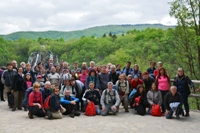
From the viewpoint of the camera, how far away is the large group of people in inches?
327

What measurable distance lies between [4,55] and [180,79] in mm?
66916

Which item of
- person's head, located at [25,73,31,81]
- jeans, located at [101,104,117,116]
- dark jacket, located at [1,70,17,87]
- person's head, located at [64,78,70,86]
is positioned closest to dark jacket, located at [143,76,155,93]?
jeans, located at [101,104,117,116]

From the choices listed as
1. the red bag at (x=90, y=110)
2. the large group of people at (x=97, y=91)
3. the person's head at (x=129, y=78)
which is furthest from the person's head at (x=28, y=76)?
the person's head at (x=129, y=78)

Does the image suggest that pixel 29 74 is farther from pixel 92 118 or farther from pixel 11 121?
pixel 92 118

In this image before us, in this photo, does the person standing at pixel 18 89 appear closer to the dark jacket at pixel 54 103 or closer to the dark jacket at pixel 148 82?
the dark jacket at pixel 54 103

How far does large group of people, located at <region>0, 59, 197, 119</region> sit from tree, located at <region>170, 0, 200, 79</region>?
836 centimetres

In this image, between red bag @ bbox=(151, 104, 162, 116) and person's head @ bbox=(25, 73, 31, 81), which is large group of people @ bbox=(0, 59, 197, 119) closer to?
person's head @ bbox=(25, 73, 31, 81)

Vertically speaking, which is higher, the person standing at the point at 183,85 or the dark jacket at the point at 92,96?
the person standing at the point at 183,85

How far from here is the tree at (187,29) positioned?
1712cm

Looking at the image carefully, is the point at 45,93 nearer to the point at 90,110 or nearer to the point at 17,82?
the point at 17,82

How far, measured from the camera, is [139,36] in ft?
232

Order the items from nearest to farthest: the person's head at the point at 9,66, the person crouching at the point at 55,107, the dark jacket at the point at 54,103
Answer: the person crouching at the point at 55,107, the dark jacket at the point at 54,103, the person's head at the point at 9,66

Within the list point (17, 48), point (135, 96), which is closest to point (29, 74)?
point (135, 96)

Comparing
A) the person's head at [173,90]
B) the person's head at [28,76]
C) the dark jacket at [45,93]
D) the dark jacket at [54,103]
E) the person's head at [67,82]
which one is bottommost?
the dark jacket at [54,103]
